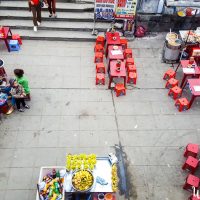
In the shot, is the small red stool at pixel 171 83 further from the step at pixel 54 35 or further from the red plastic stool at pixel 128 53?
the step at pixel 54 35

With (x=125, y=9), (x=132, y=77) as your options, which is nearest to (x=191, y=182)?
(x=132, y=77)

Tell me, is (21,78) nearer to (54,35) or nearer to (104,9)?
(54,35)

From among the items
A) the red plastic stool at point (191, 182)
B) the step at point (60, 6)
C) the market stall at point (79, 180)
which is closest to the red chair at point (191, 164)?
the red plastic stool at point (191, 182)

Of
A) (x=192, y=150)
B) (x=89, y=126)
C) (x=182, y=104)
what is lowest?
(x=89, y=126)

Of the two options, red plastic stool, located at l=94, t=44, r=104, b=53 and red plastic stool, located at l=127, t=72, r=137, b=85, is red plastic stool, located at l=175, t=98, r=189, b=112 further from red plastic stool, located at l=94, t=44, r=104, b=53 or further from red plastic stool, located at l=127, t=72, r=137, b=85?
red plastic stool, located at l=94, t=44, r=104, b=53

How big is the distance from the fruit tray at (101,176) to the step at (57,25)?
763 centimetres

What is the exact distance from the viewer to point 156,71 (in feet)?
40.8

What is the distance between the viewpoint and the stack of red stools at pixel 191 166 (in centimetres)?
841

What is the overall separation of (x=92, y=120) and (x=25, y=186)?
317cm

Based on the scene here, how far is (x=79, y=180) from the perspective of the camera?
288 inches

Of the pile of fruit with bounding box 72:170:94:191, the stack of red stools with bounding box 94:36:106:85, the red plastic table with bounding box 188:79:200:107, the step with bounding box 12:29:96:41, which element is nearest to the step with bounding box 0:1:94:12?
the step with bounding box 12:29:96:41

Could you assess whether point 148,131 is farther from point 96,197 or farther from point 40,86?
point 40,86

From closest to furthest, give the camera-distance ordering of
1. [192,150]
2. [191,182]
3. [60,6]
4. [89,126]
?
[191,182]
[192,150]
[89,126]
[60,6]

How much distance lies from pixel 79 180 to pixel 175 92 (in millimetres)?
5480
